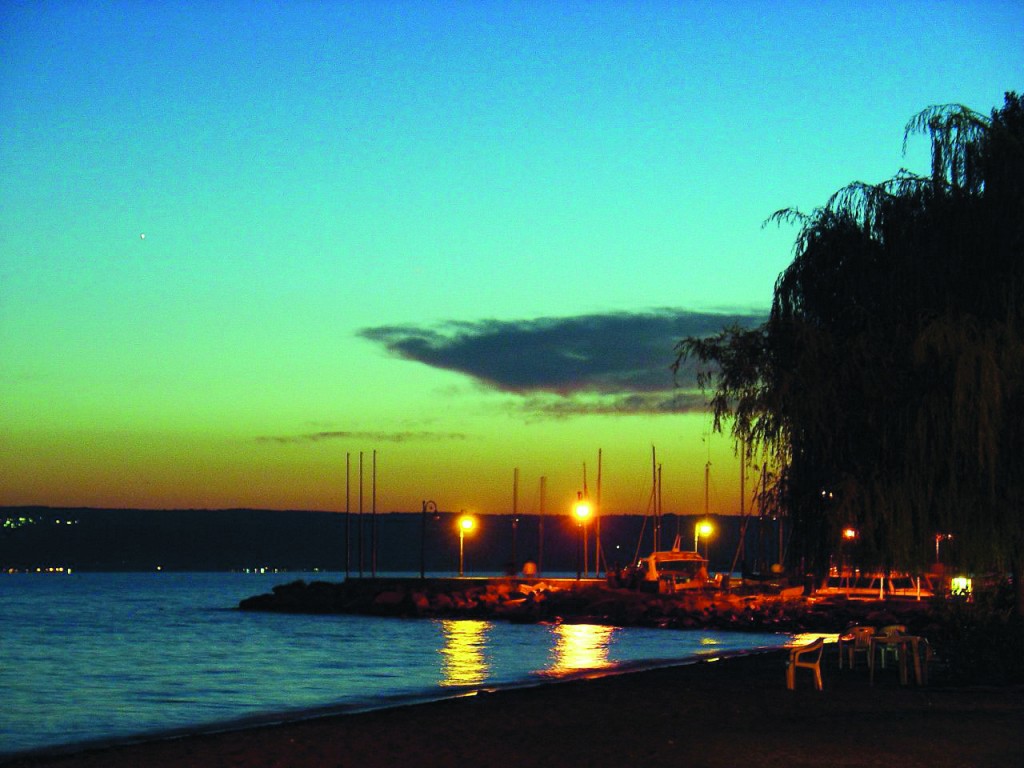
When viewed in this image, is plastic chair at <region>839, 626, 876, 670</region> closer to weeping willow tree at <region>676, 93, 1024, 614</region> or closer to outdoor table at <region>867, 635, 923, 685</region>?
outdoor table at <region>867, 635, 923, 685</region>

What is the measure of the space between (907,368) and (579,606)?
45.6m

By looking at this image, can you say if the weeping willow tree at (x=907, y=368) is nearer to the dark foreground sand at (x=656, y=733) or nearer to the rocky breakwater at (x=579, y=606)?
the dark foreground sand at (x=656, y=733)

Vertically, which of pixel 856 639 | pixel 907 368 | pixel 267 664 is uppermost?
pixel 907 368

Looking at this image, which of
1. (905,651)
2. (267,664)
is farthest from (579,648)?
(905,651)

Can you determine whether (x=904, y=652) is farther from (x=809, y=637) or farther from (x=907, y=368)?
(x=809, y=637)

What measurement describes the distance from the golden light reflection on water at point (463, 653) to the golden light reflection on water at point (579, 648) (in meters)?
2.16

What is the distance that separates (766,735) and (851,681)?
22.6 ft

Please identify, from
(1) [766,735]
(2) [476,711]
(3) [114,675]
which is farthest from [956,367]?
(3) [114,675]

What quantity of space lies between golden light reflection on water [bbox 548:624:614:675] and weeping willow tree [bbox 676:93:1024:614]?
1428 cm

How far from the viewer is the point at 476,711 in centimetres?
1992

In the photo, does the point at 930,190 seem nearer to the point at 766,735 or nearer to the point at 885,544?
the point at 885,544

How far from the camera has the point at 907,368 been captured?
19016mm

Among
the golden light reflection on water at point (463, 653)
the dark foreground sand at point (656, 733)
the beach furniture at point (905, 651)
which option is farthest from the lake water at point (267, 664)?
the beach furniture at point (905, 651)

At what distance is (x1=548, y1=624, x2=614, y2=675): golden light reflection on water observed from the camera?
35.6 m
